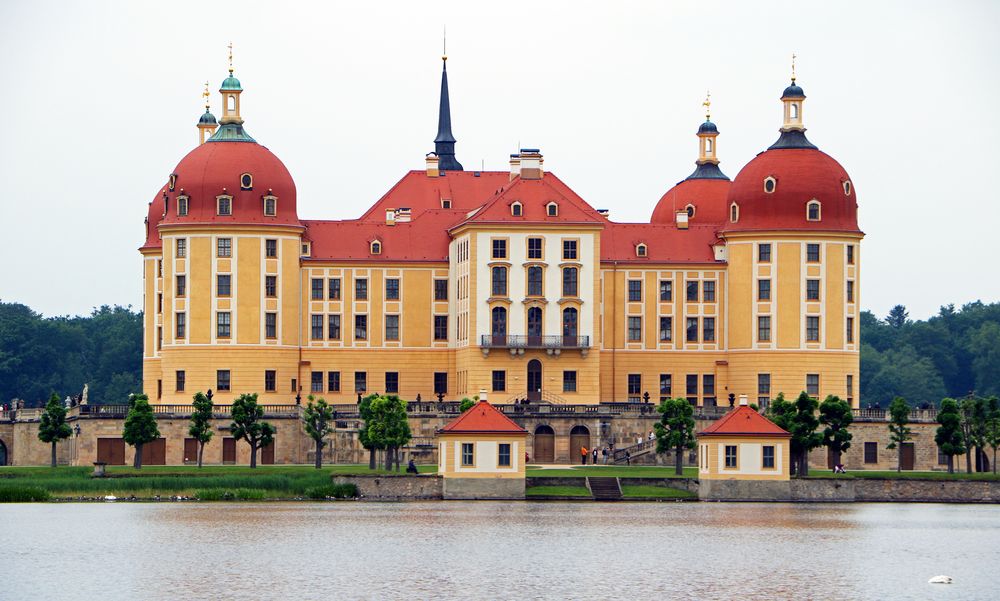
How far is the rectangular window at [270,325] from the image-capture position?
11894cm

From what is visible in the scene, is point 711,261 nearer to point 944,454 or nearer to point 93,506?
point 944,454

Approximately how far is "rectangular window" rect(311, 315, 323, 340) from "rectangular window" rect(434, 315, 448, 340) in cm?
627

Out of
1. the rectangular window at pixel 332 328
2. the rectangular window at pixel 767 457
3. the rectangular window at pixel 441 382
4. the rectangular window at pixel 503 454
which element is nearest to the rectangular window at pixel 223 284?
the rectangular window at pixel 332 328

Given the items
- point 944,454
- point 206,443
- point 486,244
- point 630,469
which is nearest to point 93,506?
point 206,443

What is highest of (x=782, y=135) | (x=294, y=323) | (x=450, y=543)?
(x=782, y=135)

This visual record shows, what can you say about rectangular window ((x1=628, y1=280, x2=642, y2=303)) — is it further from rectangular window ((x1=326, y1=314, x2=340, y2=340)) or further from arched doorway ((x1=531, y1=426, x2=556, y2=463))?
rectangular window ((x1=326, y1=314, x2=340, y2=340))

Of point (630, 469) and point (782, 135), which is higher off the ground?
point (782, 135)

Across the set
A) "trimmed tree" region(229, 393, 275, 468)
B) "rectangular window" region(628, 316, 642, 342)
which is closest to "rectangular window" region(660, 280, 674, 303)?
"rectangular window" region(628, 316, 642, 342)

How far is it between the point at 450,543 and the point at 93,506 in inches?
903

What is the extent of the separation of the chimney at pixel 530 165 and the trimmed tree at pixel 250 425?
21.8 m

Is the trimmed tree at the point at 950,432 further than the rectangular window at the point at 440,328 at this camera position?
No

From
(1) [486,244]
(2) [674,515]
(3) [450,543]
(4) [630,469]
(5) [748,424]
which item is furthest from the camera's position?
(1) [486,244]

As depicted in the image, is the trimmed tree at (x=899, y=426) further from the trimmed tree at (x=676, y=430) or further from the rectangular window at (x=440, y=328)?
the rectangular window at (x=440, y=328)

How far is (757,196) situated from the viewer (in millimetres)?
120250
